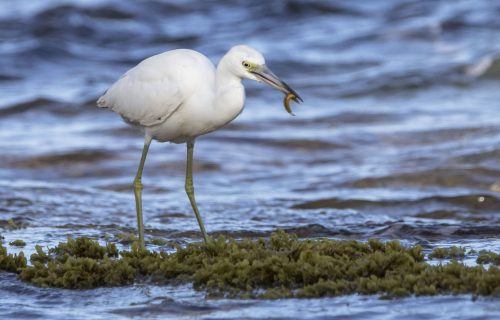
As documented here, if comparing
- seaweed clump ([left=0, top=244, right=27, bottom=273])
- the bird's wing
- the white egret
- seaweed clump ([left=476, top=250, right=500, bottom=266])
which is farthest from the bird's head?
seaweed clump ([left=0, top=244, right=27, bottom=273])

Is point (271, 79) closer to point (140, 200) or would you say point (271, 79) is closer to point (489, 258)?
point (140, 200)

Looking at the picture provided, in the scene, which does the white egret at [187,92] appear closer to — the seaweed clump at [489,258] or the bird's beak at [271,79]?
the bird's beak at [271,79]

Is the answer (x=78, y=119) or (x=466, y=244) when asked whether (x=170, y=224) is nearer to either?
(x=466, y=244)

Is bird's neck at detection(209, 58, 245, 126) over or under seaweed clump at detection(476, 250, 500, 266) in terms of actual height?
over

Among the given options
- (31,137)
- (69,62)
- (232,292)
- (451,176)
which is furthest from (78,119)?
(232,292)

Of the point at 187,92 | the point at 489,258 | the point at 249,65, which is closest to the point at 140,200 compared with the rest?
the point at 187,92

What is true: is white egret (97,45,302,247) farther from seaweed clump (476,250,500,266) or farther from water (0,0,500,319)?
seaweed clump (476,250,500,266)

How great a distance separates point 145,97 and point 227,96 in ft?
2.24

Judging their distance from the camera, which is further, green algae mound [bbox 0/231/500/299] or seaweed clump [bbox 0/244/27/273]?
seaweed clump [bbox 0/244/27/273]

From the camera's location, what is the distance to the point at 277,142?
1328 centimetres

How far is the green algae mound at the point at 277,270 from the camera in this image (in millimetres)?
5246

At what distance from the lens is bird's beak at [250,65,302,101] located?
615 centimetres

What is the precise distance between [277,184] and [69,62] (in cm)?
995

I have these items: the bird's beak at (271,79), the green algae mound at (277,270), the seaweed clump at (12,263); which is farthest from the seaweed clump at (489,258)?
the seaweed clump at (12,263)
